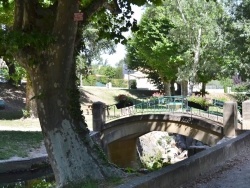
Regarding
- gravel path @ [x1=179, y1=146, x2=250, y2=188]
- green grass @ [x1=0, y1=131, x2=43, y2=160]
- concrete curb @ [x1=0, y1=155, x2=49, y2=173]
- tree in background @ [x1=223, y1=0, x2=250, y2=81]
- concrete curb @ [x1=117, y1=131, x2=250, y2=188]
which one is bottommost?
concrete curb @ [x1=0, y1=155, x2=49, y2=173]

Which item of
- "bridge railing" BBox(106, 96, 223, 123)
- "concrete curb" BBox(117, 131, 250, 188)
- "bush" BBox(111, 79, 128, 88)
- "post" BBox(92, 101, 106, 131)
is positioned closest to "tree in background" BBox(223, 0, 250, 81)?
"bridge railing" BBox(106, 96, 223, 123)

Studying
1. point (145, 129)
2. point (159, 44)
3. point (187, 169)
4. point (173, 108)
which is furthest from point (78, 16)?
point (159, 44)

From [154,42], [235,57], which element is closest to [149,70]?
[154,42]

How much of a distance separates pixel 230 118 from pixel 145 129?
21.4 ft

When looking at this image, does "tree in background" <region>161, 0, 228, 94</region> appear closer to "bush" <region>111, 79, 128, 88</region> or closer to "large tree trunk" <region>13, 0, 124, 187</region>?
"bush" <region>111, 79, 128, 88</region>

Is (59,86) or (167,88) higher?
(59,86)

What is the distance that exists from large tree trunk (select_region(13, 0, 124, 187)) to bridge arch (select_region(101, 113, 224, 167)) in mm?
11038

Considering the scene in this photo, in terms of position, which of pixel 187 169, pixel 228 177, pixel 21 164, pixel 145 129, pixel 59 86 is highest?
pixel 59 86

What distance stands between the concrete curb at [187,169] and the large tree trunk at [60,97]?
174 cm

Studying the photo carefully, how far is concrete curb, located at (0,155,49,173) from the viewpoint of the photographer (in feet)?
50.3

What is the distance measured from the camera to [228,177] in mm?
8422

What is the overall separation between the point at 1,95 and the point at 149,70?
76.3 ft

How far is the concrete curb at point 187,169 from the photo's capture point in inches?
255

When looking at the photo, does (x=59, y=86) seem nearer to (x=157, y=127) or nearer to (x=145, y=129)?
(x=157, y=127)
